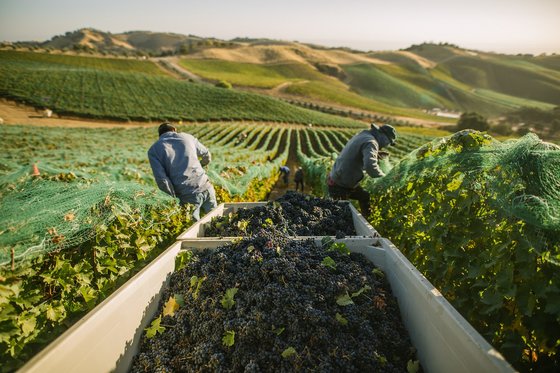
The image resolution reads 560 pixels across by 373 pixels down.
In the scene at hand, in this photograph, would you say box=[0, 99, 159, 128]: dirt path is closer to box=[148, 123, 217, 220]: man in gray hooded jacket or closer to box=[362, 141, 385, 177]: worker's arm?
box=[148, 123, 217, 220]: man in gray hooded jacket

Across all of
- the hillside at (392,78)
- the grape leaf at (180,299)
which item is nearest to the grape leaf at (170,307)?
the grape leaf at (180,299)

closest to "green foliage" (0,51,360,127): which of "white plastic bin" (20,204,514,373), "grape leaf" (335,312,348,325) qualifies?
"white plastic bin" (20,204,514,373)

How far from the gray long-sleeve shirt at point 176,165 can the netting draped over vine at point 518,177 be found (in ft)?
11.4

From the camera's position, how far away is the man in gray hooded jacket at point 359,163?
5199 mm

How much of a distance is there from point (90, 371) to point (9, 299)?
0.88 meters

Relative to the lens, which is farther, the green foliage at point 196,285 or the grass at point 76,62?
the grass at point 76,62

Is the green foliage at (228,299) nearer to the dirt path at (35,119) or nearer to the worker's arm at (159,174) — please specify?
the worker's arm at (159,174)

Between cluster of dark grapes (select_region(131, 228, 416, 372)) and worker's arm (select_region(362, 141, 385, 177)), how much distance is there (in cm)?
286

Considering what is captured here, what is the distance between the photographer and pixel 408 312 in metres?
2.12

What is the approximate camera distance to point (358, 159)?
571 centimetres

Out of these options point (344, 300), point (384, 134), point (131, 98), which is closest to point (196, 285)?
point (344, 300)

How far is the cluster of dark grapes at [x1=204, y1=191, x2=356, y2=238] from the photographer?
3.64 metres

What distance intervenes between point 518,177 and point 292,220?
2.33 meters

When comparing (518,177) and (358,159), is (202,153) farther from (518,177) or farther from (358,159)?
(518,177)
